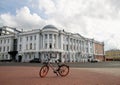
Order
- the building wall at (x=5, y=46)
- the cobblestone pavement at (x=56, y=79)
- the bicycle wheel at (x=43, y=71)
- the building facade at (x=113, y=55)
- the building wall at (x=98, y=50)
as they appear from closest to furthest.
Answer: the cobblestone pavement at (x=56, y=79), the bicycle wheel at (x=43, y=71), the building wall at (x=5, y=46), the building wall at (x=98, y=50), the building facade at (x=113, y=55)

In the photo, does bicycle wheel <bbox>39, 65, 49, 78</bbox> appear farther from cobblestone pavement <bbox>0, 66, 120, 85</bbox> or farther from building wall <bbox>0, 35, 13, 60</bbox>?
building wall <bbox>0, 35, 13, 60</bbox>

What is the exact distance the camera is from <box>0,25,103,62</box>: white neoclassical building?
54.5 metres

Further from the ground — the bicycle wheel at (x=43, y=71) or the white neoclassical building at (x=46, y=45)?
the white neoclassical building at (x=46, y=45)

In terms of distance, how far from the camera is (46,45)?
180ft

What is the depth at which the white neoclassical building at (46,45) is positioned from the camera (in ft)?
179

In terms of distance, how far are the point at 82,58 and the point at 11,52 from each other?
31.4 metres

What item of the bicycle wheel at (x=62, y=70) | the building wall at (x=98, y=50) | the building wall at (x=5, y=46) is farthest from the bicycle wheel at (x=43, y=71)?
the building wall at (x=98, y=50)

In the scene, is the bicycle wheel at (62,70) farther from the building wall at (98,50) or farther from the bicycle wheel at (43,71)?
the building wall at (98,50)

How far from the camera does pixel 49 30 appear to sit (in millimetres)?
54219

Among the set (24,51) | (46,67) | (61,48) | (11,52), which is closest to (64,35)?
(61,48)

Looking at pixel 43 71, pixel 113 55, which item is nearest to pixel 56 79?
pixel 43 71

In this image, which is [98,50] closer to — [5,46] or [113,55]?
[113,55]

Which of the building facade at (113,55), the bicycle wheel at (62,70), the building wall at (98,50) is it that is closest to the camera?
the bicycle wheel at (62,70)

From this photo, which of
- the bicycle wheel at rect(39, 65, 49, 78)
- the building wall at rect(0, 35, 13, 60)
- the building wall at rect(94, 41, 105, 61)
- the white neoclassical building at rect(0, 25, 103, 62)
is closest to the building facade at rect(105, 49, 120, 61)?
Result: the building wall at rect(94, 41, 105, 61)
